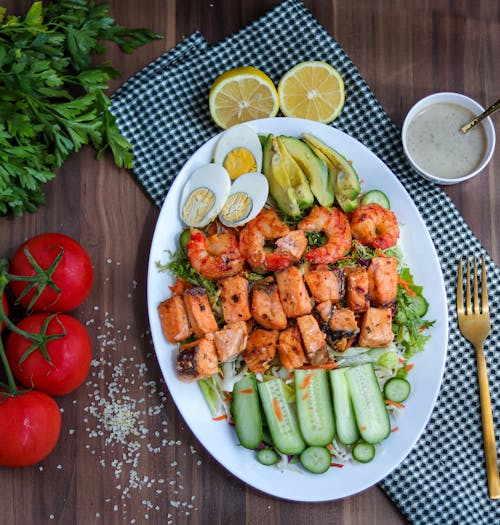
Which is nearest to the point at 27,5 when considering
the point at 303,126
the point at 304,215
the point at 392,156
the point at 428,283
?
the point at 303,126

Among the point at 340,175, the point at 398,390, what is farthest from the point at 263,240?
the point at 398,390

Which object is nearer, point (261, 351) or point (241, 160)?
point (261, 351)

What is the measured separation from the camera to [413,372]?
14.0 ft

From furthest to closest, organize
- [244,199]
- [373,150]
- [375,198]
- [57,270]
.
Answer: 1. [373,150]
2. [375,198]
3. [244,199]
4. [57,270]

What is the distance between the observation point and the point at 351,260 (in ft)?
14.0

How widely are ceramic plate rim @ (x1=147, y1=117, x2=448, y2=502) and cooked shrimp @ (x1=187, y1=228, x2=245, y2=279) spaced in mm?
205

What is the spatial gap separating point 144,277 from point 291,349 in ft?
3.48

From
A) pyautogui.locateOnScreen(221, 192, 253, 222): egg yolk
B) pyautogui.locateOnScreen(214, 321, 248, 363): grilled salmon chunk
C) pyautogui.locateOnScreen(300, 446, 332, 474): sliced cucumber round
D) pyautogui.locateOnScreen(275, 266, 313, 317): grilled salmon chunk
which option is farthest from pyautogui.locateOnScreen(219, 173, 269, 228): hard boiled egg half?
pyautogui.locateOnScreen(300, 446, 332, 474): sliced cucumber round

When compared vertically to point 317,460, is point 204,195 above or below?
above

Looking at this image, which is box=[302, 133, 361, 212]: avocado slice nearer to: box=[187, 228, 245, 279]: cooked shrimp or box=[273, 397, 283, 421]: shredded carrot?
box=[187, 228, 245, 279]: cooked shrimp

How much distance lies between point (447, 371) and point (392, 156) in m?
1.40

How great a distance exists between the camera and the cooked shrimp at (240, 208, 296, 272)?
414cm

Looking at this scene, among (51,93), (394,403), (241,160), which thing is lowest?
(394,403)

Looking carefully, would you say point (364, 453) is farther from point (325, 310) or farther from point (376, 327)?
point (325, 310)
